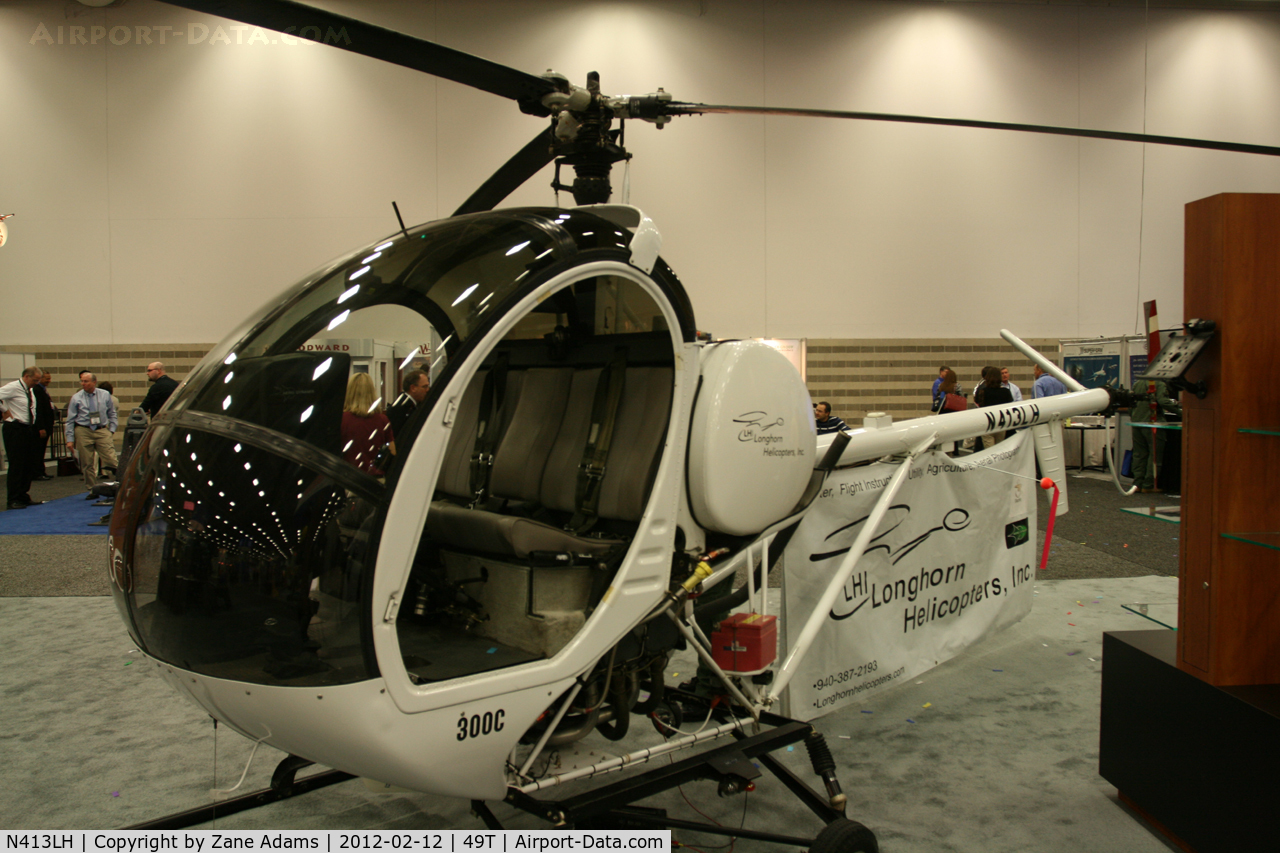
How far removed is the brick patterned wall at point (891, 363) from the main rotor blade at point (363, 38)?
1104 cm

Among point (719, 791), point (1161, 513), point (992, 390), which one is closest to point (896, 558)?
point (1161, 513)

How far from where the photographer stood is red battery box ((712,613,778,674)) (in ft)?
8.58

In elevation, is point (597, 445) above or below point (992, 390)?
below

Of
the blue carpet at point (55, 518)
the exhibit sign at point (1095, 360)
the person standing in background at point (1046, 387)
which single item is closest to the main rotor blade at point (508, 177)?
the blue carpet at point (55, 518)

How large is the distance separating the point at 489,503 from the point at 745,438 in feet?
3.16

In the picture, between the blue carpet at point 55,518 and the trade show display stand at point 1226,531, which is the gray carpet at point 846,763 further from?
the blue carpet at point 55,518

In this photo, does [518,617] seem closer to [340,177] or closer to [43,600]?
[43,600]

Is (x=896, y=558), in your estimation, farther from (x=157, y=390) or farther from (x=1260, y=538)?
(x=157, y=390)

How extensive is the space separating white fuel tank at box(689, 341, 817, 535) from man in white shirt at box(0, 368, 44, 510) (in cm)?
999

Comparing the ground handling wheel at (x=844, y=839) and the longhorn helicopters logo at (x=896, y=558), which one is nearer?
the ground handling wheel at (x=844, y=839)

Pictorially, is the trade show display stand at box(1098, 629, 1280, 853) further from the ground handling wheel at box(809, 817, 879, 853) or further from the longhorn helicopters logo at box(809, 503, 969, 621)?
the ground handling wheel at box(809, 817, 879, 853)

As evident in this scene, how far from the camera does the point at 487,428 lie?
3.04 metres

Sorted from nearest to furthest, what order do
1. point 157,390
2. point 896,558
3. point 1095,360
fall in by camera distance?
point 896,558 < point 157,390 < point 1095,360

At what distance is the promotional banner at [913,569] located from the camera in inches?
129
